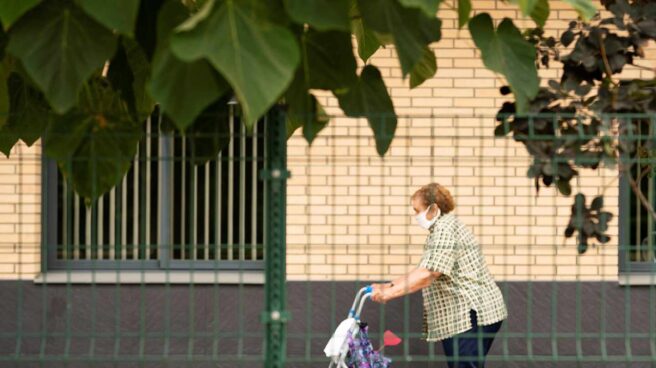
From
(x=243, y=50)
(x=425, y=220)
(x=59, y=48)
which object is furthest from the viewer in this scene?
(x=425, y=220)

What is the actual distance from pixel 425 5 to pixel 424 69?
0.98m

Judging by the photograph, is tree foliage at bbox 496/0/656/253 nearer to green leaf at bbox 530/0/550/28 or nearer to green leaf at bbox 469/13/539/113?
green leaf at bbox 469/13/539/113

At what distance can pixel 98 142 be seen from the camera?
5.17m

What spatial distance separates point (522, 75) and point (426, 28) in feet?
1.31

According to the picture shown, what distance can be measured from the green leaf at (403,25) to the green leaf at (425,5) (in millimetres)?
130

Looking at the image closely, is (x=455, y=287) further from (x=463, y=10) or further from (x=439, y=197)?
(x=463, y=10)

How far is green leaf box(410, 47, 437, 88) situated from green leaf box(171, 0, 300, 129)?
3.46ft

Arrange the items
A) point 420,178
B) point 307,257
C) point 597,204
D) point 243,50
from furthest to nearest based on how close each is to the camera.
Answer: point 420,178 → point 307,257 → point 597,204 → point 243,50

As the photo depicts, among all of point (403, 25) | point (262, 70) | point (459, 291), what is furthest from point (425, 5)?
point (459, 291)

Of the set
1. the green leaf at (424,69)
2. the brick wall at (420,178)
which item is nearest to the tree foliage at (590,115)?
the green leaf at (424,69)

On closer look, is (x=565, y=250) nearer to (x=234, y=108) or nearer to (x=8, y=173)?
(x=234, y=108)

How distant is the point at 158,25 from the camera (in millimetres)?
4242

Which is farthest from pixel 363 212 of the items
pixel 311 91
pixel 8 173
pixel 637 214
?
pixel 311 91

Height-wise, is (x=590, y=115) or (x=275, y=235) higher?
(x=590, y=115)
